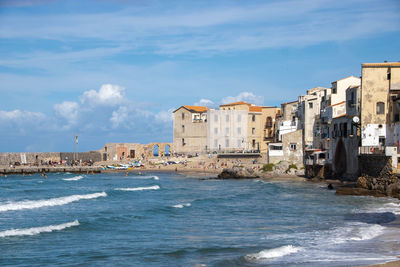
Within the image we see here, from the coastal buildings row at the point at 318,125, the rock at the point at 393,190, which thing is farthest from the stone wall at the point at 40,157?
the rock at the point at 393,190

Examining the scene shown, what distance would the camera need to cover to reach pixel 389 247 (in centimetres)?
2094

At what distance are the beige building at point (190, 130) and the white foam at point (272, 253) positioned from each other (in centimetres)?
7289

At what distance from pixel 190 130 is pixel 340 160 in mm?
41728

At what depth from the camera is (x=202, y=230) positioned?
27297mm

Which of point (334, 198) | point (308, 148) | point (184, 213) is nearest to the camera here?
point (184, 213)

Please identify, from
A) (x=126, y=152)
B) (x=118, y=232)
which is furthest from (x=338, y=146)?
(x=126, y=152)

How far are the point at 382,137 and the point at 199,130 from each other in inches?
1922

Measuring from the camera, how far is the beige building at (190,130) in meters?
94.9

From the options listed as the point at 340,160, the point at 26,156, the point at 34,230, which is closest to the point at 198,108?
the point at 26,156

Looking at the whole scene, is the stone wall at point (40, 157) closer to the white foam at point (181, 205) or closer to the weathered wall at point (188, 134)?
the weathered wall at point (188, 134)

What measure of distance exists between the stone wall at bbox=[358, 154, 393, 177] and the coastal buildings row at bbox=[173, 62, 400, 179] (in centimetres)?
58

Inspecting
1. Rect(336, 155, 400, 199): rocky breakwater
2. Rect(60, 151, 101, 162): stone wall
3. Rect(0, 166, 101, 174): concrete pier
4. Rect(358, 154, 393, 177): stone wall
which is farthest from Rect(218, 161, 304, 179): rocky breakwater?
Rect(60, 151, 101, 162): stone wall

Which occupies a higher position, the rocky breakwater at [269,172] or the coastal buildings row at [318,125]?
the coastal buildings row at [318,125]

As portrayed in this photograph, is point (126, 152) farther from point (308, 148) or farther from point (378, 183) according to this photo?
point (378, 183)
